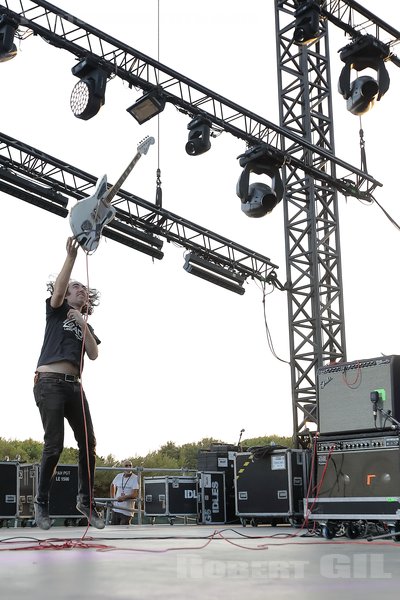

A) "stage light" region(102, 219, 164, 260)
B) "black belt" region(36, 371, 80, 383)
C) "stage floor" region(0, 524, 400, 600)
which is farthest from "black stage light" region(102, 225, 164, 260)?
"stage floor" region(0, 524, 400, 600)

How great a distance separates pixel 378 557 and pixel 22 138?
27.2 ft

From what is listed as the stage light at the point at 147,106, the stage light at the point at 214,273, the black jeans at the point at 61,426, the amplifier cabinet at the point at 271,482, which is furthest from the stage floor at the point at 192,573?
the stage light at the point at 214,273

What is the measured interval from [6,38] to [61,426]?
5427 millimetres

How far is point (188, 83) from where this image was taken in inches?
384

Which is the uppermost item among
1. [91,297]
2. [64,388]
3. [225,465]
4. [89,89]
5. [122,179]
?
[89,89]

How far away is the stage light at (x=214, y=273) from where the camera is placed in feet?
38.4

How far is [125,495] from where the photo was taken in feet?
36.2

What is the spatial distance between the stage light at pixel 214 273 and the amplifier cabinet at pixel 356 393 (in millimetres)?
5766

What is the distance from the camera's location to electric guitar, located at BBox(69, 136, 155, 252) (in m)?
4.23

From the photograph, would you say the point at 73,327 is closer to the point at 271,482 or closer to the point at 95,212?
the point at 95,212

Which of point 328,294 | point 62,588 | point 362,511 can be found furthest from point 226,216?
point 62,588

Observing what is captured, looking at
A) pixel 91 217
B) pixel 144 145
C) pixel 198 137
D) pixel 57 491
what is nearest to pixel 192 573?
pixel 91 217

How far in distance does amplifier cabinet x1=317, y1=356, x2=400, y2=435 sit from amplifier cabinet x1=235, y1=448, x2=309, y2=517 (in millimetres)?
2989

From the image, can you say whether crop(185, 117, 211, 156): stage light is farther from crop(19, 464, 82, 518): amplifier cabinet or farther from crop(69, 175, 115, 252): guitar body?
crop(69, 175, 115, 252): guitar body
